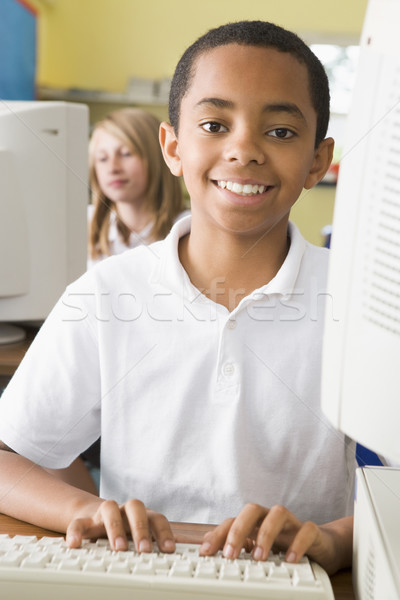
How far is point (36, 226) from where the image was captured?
4.61ft

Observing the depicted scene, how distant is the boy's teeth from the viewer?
866mm

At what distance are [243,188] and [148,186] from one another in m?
1.84

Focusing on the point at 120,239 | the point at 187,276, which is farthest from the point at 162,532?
the point at 120,239

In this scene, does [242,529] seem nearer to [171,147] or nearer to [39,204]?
[171,147]

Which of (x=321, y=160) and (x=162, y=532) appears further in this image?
(x=321, y=160)

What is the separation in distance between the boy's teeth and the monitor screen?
353 millimetres

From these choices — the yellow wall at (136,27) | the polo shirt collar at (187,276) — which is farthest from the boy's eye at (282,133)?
the yellow wall at (136,27)

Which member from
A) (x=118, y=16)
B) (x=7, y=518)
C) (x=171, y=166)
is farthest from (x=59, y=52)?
(x=7, y=518)

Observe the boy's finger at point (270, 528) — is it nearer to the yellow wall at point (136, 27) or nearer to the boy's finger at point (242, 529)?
the boy's finger at point (242, 529)

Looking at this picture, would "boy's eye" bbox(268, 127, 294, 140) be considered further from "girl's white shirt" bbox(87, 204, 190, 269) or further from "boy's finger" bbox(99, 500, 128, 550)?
"girl's white shirt" bbox(87, 204, 190, 269)

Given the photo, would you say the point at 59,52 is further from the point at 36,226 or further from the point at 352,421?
the point at 352,421

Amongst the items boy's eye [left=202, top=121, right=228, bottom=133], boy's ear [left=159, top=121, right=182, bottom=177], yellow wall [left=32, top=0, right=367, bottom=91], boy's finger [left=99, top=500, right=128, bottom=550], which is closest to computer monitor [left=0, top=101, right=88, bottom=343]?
boy's ear [left=159, top=121, right=182, bottom=177]

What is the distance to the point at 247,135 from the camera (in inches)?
33.0

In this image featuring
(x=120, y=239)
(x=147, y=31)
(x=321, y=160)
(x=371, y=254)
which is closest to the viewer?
(x=371, y=254)
